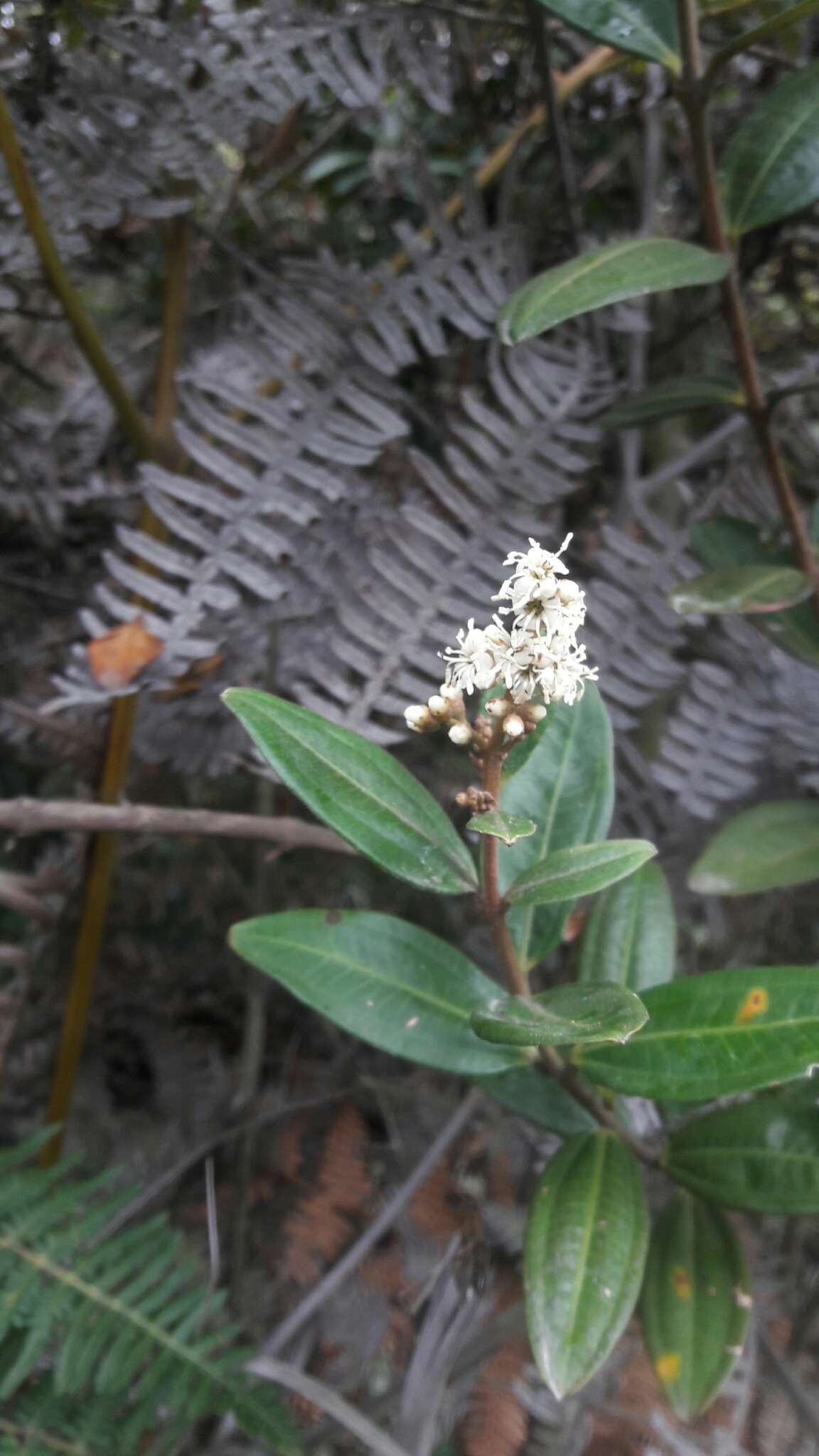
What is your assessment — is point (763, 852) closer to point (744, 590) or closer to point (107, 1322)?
point (744, 590)

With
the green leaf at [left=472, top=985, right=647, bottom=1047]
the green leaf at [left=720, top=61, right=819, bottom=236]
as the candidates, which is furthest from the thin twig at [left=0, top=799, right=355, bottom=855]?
the green leaf at [left=720, top=61, right=819, bottom=236]

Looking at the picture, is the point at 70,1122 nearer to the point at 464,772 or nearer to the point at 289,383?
the point at 464,772

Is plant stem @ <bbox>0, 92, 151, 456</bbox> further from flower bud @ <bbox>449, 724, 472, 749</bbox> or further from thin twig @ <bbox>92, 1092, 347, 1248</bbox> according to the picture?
thin twig @ <bbox>92, 1092, 347, 1248</bbox>

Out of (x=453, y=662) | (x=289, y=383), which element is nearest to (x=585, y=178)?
(x=289, y=383)

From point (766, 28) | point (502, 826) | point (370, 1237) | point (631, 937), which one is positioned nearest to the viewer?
point (502, 826)

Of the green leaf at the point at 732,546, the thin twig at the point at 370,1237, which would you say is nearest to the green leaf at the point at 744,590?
the green leaf at the point at 732,546

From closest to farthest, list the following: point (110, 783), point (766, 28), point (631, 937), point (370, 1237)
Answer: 1. point (766, 28)
2. point (631, 937)
3. point (110, 783)
4. point (370, 1237)

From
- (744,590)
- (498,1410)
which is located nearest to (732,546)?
(744,590)
